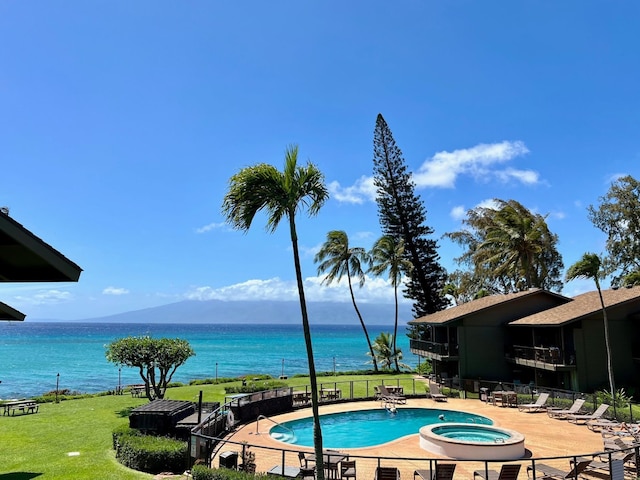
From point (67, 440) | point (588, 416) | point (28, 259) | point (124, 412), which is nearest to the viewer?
point (28, 259)

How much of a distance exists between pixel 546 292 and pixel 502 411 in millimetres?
11824

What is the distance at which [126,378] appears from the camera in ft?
194

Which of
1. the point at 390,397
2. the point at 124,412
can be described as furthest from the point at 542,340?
the point at 124,412

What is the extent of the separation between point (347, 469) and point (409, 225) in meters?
38.7

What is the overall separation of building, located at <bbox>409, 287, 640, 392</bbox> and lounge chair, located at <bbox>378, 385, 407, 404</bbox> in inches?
239

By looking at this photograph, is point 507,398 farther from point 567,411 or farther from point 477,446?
point 477,446

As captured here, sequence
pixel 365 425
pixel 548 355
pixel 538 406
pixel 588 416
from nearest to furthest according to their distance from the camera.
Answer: pixel 588 416 < pixel 365 425 < pixel 538 406 < pixel 548 355

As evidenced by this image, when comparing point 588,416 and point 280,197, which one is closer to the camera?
point 280,197

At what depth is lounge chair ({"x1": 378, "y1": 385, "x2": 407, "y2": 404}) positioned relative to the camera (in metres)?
24.2

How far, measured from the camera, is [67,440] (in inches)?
674

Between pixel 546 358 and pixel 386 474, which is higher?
pixel 546 358

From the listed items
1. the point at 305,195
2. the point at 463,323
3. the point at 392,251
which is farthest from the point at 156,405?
the point at 392,251

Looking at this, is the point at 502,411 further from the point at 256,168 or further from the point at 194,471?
the point at 256,168

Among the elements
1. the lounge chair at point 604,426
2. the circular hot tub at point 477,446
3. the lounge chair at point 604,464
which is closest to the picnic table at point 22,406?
the circular hot tub at point 477,446
